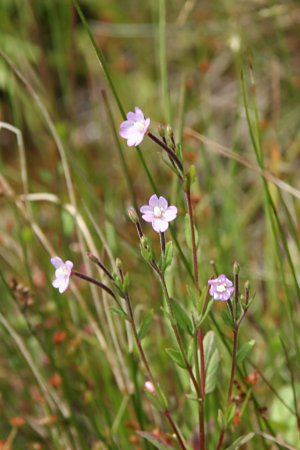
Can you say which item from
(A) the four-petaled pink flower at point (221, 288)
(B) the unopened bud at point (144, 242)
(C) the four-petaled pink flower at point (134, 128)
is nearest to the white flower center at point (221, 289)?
(A) the four-petaled pink flower at point (221, 288)

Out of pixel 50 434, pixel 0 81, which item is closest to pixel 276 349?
pixel 50 434

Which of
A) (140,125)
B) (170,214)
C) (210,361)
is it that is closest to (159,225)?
(170,214)

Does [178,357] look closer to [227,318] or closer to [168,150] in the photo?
[227,318]

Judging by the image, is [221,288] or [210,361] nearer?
[221,288]

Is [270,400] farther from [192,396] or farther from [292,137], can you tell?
[292,137]

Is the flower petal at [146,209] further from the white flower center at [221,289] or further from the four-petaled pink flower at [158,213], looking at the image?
the white flower center at [221,289]
